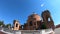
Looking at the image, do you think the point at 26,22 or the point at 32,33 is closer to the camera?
the point at 32,33

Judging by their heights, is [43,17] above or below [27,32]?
above

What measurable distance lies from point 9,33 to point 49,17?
20.2 m

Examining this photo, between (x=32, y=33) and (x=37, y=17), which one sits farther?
(x=37, y=17)

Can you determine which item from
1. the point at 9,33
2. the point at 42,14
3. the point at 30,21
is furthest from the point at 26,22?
the point at 9,33

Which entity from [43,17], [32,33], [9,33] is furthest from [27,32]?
[43,17]

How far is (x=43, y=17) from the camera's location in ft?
113

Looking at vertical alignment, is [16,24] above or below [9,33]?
above

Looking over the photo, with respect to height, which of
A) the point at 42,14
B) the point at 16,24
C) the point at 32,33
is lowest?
the point at 32,33

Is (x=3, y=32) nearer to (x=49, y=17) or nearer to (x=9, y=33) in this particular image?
(x=9, y=33)

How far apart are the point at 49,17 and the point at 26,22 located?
264 inches

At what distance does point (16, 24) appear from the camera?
36.5 meters

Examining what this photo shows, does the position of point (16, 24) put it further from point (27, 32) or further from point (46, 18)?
point (27, 32)

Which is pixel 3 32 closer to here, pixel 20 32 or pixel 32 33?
pixel 20 32

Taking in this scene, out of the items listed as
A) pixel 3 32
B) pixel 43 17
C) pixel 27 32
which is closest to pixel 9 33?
pixel 3 32
